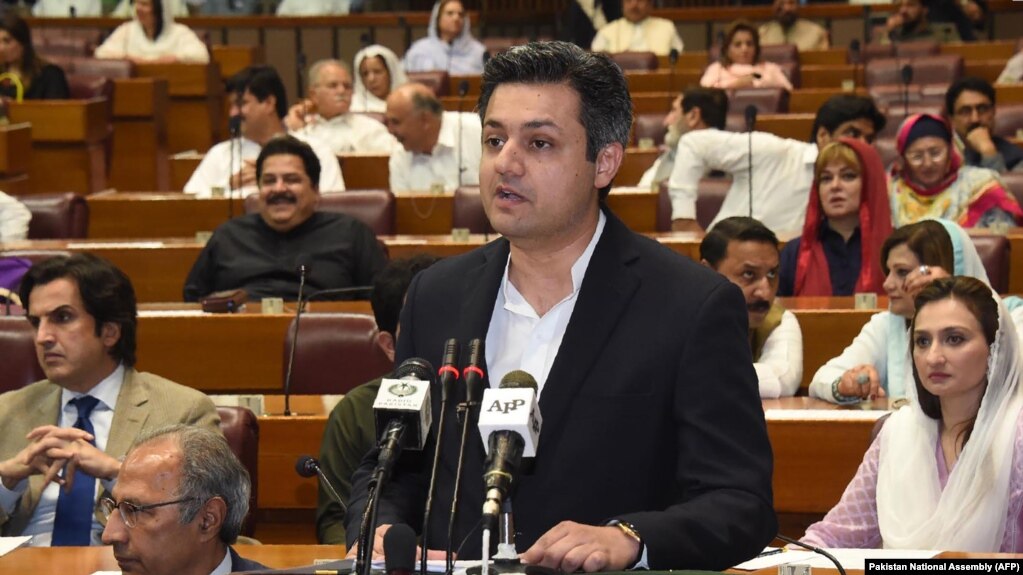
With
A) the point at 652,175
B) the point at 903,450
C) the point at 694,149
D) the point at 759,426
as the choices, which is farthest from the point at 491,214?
the point at 652,175

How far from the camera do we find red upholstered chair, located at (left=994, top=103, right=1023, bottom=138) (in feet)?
25.0

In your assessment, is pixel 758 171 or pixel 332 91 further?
pixel 332 91

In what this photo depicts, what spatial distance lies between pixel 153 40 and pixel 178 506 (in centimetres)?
845

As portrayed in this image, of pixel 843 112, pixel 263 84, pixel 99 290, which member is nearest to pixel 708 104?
pixel 843 112

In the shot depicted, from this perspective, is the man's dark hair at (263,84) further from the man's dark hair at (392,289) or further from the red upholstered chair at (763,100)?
the man's dark hair at (392,289)

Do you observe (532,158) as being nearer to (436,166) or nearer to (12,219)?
(12,219)

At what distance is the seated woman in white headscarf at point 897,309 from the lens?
3.71 meters

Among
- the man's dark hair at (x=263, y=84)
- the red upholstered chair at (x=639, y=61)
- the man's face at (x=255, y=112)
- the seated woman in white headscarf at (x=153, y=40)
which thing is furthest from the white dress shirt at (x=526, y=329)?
the seated woman in white headscarf at (x=153, y=40)

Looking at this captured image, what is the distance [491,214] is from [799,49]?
9.17m

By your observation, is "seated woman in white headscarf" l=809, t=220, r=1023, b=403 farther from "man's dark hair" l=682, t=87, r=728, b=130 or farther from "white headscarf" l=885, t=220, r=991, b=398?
"man's dark hair" l=682, t=87, r=728, b=130

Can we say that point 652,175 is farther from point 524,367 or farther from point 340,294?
point 524,367

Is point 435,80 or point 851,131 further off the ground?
point 435,80

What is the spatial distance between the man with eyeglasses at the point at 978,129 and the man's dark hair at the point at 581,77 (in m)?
4.99

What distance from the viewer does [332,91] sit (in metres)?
7.94
